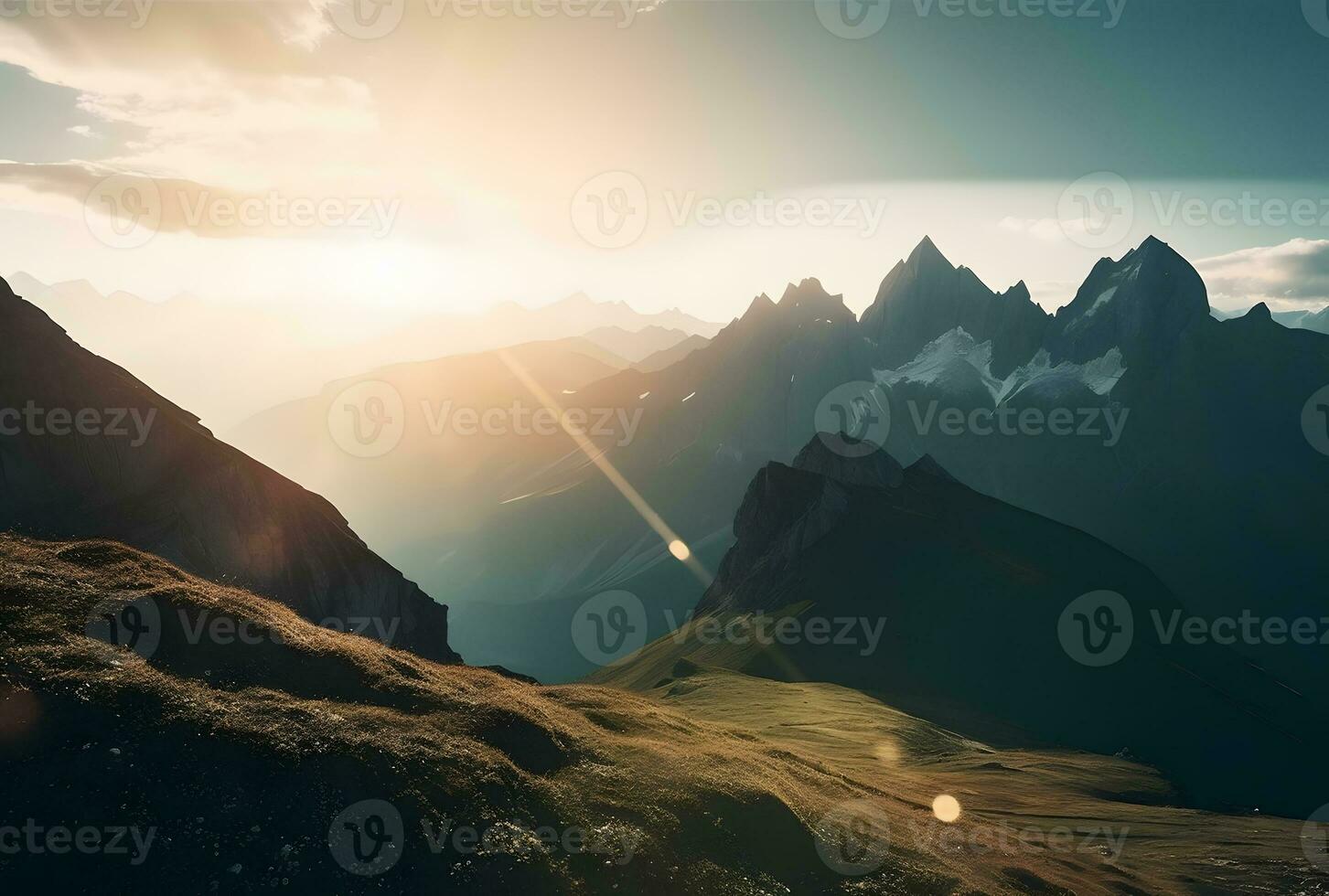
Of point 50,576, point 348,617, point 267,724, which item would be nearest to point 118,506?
point 348,617

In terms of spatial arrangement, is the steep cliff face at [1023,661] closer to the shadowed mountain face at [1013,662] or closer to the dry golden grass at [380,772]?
the shadowed mountain face at [1013,662]

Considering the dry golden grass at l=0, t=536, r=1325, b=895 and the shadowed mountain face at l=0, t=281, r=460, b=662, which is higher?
the shadowed mountain face at l=0, t=281, r=460, b=662

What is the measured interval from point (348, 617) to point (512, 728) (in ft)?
181

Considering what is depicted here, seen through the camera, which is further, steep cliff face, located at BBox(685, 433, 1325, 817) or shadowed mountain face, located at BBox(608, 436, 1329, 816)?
steep cliff face, located at BBox(685, 433, 1325, 817)

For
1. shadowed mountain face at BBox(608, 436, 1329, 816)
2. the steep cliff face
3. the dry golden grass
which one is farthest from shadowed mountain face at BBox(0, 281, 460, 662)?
the steep cliff face

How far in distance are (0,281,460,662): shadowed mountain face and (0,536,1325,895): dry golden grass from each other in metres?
34.6

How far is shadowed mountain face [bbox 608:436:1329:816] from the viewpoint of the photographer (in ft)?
424

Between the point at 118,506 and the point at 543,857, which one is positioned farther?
the point at 118,506

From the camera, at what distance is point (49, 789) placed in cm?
2603

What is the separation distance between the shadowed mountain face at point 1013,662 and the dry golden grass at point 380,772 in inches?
3196

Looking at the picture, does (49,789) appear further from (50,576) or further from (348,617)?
(348,617)

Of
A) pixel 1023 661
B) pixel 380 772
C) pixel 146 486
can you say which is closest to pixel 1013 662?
pixel 1023 661

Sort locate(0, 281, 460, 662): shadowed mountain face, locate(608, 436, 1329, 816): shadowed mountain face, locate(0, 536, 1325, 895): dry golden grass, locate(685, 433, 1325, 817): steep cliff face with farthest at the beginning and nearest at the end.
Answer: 1. locate(685, 433, 1325, 817): steep cliff face
2. locate(608, 436, 1329, 816): shadowed mountain face
3. locate(0, 281, 460, 662): shadowed mountain face
4. locate(0, 536, 1325, 895): dry golden grass

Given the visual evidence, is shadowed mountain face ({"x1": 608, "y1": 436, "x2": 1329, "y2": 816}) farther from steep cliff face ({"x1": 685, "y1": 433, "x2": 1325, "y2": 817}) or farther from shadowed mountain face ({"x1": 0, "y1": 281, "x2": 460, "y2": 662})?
shadowed mountain face ({"x1": 0, "y1": 281, "x2": 460, "y2": 662})
